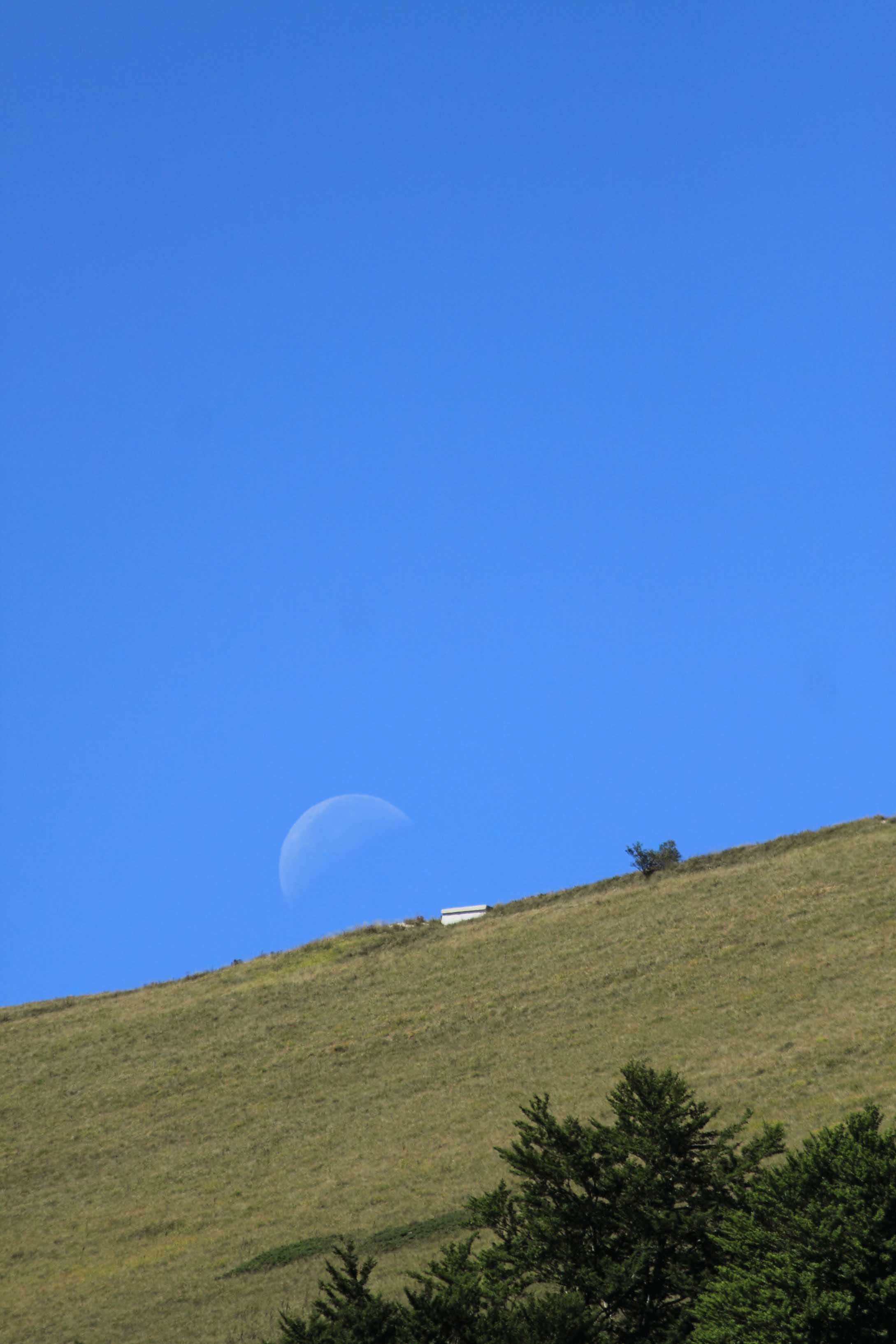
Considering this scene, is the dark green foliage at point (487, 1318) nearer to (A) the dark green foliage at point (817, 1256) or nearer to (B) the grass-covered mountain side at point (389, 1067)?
(A) the dark green foliage at point (817, 1256)

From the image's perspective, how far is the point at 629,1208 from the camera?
16125 mm

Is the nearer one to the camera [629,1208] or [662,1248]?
[662,1248]

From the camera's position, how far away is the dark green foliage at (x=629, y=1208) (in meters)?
15.5

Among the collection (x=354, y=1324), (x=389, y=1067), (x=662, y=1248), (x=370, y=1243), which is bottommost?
(x=662, y=1248)

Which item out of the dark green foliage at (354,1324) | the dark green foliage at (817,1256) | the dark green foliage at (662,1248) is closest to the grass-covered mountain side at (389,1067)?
the dark green foliage at (662,1248)

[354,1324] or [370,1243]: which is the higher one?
[370,1243]

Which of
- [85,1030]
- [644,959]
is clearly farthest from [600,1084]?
[85,1030]

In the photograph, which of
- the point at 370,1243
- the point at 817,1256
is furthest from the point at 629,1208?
the point at 370,1243

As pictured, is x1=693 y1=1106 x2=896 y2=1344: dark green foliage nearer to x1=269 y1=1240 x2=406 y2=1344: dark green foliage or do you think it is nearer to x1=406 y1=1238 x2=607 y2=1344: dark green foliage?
x1=406 y1=1238 x2=607 y2=1344: dark green foliage

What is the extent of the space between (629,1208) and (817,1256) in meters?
3.24

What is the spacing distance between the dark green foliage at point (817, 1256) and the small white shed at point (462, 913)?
4860cm

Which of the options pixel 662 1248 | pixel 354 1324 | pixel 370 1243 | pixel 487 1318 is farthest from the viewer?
pixel 370 1243

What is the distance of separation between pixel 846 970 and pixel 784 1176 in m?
23.3

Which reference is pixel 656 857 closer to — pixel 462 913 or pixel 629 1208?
pixel 462 913
